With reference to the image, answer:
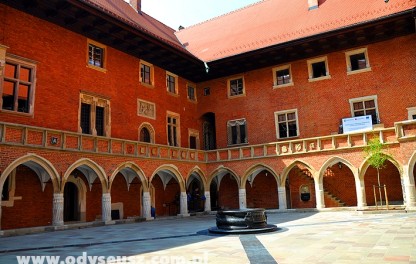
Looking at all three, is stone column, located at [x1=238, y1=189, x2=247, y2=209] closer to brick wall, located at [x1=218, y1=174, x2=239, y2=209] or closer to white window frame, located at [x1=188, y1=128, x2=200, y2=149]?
brick wall, located at [x1=218, y1=174, x2=239, y2=209]

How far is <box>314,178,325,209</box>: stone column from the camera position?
2011 cm

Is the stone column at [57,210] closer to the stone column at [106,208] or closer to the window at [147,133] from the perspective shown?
the stone column at [106,208]

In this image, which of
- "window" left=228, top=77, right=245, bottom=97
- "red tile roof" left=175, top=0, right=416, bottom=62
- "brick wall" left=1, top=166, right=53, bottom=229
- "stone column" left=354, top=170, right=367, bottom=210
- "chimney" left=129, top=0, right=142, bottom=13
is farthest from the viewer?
"chimney" left=129, top=0, right=142, bottom=13

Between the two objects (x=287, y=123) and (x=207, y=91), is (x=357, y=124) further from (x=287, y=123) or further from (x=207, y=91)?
(x=207, y=91)

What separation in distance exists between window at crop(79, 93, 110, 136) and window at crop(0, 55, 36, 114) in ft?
8.83

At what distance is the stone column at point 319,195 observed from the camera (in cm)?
2011

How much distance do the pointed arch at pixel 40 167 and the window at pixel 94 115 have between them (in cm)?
301

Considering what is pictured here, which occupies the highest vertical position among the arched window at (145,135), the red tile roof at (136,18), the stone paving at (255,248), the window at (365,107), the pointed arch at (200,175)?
the red tile roof at (136,18)

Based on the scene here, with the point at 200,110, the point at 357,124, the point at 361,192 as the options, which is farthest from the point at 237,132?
the point at 361,192

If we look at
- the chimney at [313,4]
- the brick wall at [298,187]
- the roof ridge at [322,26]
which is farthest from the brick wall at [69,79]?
the chimney at [313,4]

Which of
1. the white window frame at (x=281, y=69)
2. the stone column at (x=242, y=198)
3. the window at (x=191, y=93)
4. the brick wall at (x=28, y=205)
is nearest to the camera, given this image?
A: the brick wall at (x=28, y=205)

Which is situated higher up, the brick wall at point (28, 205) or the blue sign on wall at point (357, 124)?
the blue sign on wall at point (357, 124)

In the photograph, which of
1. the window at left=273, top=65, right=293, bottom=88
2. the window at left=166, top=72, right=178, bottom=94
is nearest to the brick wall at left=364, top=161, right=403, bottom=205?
the window at left=273, top=65, right=293, bottom=88

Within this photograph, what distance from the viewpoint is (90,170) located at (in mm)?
17016
